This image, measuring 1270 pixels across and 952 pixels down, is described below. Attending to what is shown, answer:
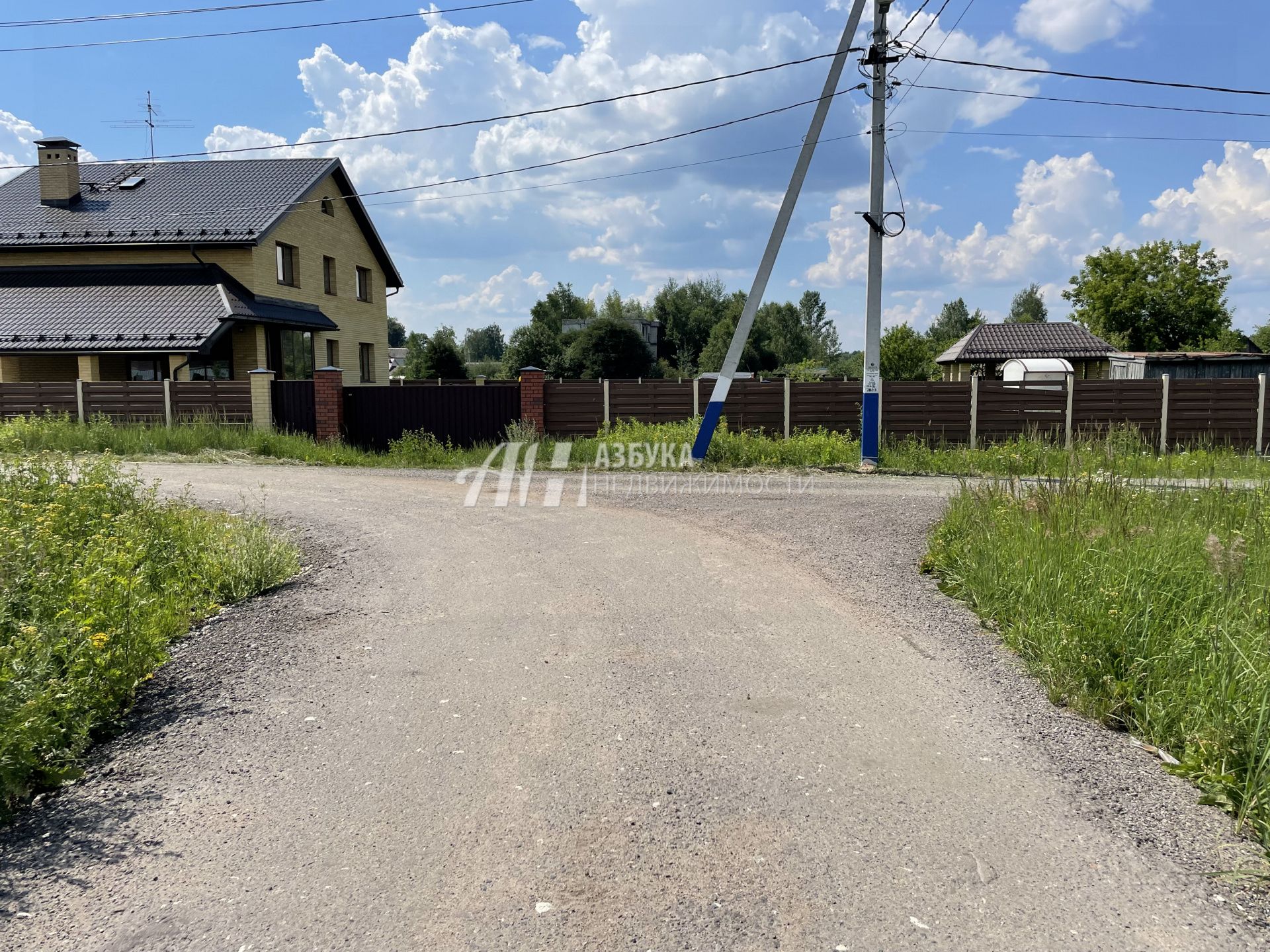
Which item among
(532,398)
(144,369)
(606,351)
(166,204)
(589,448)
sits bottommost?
(589,448)

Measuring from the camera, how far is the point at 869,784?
3.90 m

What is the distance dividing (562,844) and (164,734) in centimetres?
235

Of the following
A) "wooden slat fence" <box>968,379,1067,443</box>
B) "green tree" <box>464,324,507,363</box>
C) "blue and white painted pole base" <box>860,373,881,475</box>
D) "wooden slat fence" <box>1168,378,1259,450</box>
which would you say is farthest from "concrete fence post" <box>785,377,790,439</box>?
"green tree" <box>464,324,507,363</box>

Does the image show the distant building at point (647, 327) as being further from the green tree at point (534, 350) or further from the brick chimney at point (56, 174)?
the brick chimney at point (56, 174)

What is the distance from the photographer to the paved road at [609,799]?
2.96 meters

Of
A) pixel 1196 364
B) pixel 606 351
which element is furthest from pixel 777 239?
pixel 606 351

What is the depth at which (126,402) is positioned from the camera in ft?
67.2

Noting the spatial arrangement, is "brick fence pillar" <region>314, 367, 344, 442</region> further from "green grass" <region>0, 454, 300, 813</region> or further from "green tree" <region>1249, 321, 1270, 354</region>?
"green tree" <region>1249, 321, 1270, 354</region>

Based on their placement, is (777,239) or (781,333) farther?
(781,333)

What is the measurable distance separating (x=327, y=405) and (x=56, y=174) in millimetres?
16050

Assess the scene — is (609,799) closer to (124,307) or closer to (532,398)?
(532,398)

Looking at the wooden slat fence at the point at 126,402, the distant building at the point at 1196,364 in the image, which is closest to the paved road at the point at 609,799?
the wooden slat fence at the point at 126,402

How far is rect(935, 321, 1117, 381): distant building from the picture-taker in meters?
42.8

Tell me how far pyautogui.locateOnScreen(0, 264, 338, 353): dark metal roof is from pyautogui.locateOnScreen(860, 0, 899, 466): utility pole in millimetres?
16889
